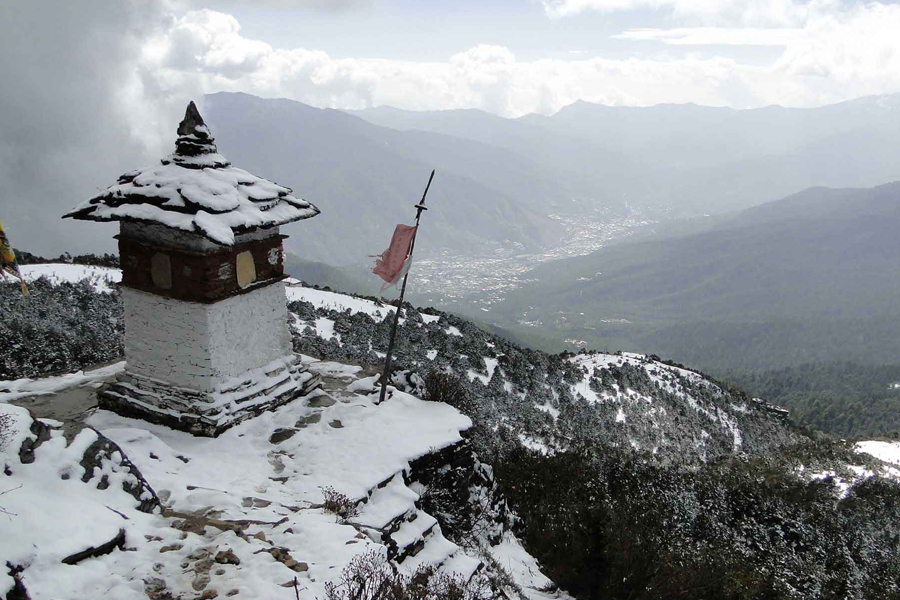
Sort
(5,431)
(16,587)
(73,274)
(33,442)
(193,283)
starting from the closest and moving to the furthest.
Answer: (16,587)
(5,431)
(33,442)
(193,283)
(73,274)

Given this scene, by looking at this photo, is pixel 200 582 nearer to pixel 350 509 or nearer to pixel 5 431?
pixel 350 509

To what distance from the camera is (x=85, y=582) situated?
5.32m

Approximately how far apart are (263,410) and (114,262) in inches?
914

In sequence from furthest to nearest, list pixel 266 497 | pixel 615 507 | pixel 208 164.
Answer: pixel 615 507
pixel 208 164
pixel 266 497

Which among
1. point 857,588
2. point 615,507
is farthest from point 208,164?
point 857,588

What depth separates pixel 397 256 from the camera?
1133 centimetres

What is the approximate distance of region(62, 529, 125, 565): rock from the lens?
5.47m

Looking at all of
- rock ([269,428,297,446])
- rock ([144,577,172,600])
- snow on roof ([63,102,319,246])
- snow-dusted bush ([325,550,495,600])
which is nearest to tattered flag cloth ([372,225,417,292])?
snow on roof ([63,102,319,246])

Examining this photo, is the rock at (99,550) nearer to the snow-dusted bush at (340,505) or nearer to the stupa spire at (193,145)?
the snow-dusted bush at (340,505)

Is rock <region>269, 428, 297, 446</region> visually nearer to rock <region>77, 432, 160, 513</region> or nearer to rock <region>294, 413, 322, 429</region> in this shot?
rock <region>294, 413, 322, 429</region>

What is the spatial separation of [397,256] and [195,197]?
3.81 m

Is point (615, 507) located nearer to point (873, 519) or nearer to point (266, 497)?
point (266, 497)

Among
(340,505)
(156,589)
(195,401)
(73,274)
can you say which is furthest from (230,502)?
(73,274)

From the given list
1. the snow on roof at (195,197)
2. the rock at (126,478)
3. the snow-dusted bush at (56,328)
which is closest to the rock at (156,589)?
the rock at (126,478)
